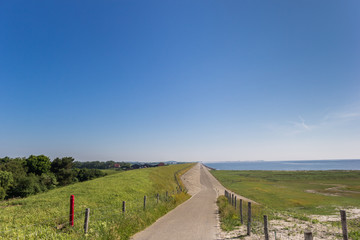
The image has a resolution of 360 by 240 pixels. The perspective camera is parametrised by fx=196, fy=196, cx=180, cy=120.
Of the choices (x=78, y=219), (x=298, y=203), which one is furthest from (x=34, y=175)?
(x=298, y=203)

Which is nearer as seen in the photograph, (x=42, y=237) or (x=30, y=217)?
(x=42, y=237)

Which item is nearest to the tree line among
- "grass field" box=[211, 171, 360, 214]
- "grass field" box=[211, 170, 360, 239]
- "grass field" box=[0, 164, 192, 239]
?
"grass field" box=[0, 164, 192, 239]

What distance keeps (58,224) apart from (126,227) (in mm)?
4862

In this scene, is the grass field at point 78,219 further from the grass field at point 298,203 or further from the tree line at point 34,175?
the tree line at point 34,175

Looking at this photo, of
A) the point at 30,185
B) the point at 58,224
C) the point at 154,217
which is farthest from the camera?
the point at 30,185

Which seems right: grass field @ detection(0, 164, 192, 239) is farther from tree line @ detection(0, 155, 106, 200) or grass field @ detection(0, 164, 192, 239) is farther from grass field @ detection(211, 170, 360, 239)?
tree line @ detection(0, 155, 106, 200)

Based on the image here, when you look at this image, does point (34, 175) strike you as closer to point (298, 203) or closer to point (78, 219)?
point (78, 219)

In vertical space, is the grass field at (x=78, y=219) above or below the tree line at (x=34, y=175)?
above

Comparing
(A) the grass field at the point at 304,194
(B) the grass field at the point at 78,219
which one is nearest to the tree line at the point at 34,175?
(B) the grass field at the point at 78,219

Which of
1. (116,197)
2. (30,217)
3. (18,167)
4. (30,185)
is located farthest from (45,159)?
(30,217)

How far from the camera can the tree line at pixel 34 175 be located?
48156mm

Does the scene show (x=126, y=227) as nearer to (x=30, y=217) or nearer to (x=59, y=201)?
(x=30, y=217)

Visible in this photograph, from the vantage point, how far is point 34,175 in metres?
59.9

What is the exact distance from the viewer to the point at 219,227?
1476 cm
